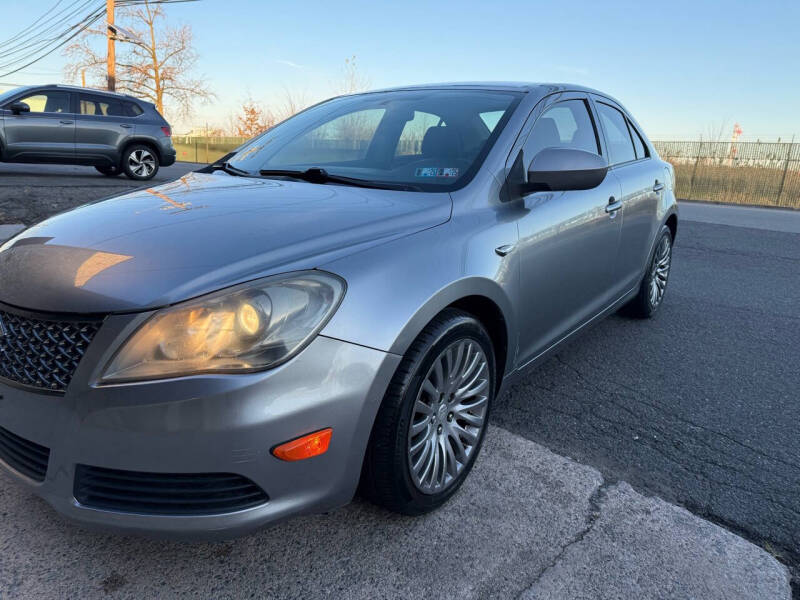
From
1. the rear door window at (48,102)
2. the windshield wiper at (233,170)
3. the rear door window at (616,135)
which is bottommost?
the windshield wiper at (233,170)

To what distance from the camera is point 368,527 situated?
2055 mm

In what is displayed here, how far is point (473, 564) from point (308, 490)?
2.00 ft

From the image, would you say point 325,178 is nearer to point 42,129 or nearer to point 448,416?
point 448,416

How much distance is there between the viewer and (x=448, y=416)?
2.15 metres

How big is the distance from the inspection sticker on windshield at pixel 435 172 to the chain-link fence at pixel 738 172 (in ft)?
67.5

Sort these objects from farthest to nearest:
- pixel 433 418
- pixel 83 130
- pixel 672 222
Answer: pixel 83 130, pixel 672 222, pixel 433 418

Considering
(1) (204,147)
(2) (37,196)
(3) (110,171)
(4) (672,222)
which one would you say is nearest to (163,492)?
(4) (672,222)

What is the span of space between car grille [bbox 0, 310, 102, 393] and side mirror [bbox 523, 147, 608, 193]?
1739mm

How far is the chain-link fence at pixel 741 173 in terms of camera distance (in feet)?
66.6

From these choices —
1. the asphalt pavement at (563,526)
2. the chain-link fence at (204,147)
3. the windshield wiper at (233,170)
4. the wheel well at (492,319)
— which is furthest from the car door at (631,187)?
the chain-link fence at (204,147)

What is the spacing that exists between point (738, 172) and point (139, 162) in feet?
64.8

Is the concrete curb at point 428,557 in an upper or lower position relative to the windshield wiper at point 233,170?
lower

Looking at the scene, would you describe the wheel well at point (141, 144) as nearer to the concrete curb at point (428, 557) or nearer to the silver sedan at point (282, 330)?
the silver sedan at point (282, 330)

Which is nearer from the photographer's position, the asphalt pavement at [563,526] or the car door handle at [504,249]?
the asphalt pavement at [563,526]
